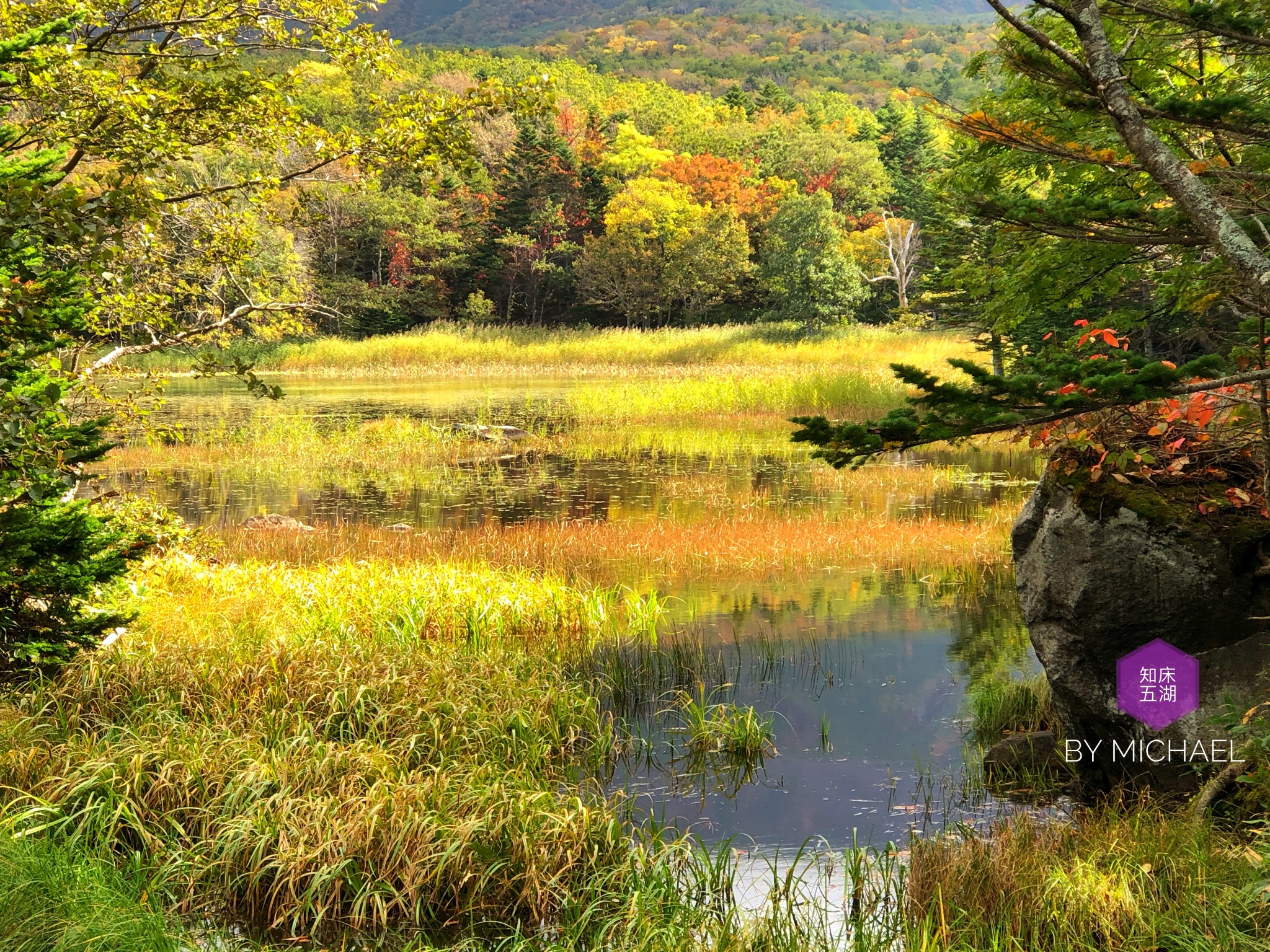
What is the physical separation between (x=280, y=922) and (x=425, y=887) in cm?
62

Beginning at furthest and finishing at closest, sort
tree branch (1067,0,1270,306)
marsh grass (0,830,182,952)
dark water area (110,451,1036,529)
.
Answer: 1. dark water area (110,451,1036,529)
2. marsh grass (0,830,182,952)
3. tree branch (1067,0,1270,306)

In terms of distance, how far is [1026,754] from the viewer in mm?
5820

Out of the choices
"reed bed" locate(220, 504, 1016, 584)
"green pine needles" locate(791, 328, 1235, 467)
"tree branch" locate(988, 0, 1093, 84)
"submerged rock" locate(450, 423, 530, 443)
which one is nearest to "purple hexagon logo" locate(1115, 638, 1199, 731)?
"green pine needles" locate(791, 328, 1235, 467)

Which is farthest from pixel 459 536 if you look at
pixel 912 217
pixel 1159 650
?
pixel 912 217

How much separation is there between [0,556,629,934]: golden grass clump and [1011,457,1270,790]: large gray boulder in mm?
2620

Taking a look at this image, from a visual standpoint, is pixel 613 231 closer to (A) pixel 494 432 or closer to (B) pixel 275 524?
(A) pixel 494 432

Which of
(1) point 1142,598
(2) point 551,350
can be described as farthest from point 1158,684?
(2) point 551,350

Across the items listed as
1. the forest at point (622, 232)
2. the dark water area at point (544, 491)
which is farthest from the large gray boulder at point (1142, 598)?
the forest at point (622, 232)

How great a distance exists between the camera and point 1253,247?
3.04 meters

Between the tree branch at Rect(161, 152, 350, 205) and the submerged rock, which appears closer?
the tree branch at Rect(161, 152, 350, 205)

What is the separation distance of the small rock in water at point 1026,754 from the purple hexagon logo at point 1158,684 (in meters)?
0.76

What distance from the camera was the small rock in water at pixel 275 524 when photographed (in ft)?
40.4

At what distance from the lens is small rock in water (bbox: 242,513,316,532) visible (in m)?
12.3

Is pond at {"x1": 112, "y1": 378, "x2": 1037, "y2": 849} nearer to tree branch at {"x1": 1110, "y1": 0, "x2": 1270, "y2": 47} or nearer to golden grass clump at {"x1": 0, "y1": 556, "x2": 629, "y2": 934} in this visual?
golden grass clump at {"x1": 0, "y1": 556, "x2": 629, "y2": 934}
